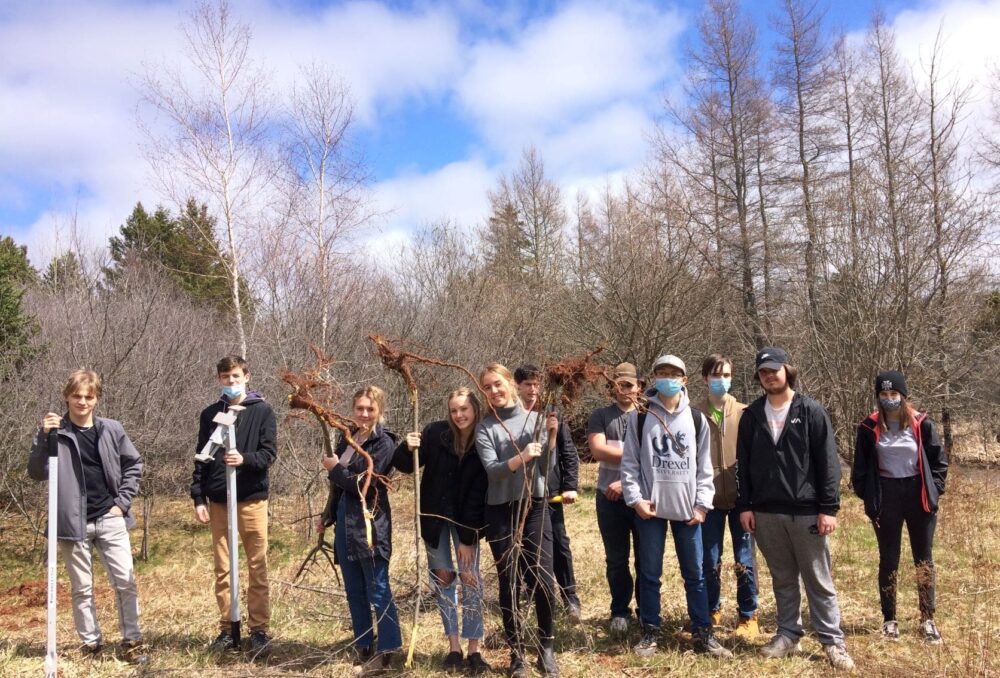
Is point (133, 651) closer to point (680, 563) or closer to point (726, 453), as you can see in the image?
point (680, 563)

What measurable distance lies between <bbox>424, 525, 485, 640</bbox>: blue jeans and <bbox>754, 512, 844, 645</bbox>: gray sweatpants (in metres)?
1.81

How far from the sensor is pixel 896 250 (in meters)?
11.2

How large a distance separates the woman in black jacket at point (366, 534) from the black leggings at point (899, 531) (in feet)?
10.6

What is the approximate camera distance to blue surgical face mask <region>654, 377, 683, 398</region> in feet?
15.0

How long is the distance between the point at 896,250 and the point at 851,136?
8.18 metres

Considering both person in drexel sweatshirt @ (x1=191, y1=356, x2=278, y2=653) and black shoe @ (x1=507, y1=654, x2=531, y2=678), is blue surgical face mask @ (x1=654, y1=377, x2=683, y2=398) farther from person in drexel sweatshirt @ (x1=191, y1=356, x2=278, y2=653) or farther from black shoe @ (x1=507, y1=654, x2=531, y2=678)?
person in drexel sweatshirt @ (x1=191, y1=356, x2=278, y2=653)

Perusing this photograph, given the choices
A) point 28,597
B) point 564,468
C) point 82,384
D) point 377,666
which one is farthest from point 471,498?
point 28,597

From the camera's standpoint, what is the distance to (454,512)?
14.6 feet

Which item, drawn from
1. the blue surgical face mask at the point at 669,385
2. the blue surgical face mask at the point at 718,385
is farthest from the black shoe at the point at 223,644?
the blue surgical face mask at the point at 718,385

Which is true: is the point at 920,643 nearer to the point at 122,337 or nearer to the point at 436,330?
the point at 122,337

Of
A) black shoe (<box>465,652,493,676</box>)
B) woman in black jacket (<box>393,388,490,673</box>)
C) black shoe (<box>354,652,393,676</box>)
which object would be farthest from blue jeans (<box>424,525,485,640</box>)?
black shoe (<box>354,652,393,676</box>)

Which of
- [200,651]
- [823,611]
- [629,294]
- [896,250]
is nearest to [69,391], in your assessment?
[200,651]

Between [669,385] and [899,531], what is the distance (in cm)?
189

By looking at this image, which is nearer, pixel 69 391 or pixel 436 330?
pixel 69 391
